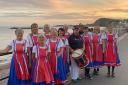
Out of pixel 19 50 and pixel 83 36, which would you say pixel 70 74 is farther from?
pixel 19 50

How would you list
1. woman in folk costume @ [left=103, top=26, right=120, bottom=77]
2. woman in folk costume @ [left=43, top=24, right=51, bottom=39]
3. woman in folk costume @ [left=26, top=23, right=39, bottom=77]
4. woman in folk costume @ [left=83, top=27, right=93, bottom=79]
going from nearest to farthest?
1. woman in folk costume @ [left=26, top=23, right=39, bottom=77]
2. woman in folk costume @ [left=43, top=24, right=51, bottom=39]
3. woman in folk costume @ [left=83, top=27, right=93, bottom=79]
4. woman in folk costume @ [left=103, top=26, right=120, bottom=77]

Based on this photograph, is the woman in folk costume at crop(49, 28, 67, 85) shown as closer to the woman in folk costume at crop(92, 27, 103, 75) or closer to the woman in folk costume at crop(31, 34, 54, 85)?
the woman in folk costume at crop(31, 34, 54, 85)

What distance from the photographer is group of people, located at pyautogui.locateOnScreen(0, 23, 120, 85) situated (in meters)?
8.51

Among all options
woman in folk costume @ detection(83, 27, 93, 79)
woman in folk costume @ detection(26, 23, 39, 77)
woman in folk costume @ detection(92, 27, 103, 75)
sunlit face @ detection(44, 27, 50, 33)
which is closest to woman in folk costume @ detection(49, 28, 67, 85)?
sunlit face @ detection(44, 27, 50, 33)

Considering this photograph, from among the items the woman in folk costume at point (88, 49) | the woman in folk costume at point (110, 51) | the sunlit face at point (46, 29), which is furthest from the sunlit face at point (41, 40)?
the woman in folk costume at point (110, 51)

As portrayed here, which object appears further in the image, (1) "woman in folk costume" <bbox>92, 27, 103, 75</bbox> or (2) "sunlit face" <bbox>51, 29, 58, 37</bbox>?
(1) "woman in folk costume" <bbox>92, 27, 103, 75</bbox>

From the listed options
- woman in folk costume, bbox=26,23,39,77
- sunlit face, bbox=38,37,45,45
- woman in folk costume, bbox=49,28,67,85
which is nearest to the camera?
sunlit face, bbox=38,37,45,45

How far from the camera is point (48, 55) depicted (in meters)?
9.05

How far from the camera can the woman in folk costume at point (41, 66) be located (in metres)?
8.50

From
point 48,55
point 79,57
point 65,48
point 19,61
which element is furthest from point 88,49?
point 19,61

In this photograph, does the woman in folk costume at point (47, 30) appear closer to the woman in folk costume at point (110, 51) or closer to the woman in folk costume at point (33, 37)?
the woman in folk costume at point (33, 37)

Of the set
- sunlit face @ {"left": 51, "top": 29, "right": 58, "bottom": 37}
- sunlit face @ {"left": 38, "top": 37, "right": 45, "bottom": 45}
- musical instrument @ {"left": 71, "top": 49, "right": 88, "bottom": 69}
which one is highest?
sunlit face @ {"left": 51, "top": 29, "right": 58, "bottom": 37}

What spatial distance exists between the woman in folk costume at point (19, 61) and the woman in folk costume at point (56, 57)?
84 cm

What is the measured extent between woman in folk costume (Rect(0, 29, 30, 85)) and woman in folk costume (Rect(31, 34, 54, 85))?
0.19m
